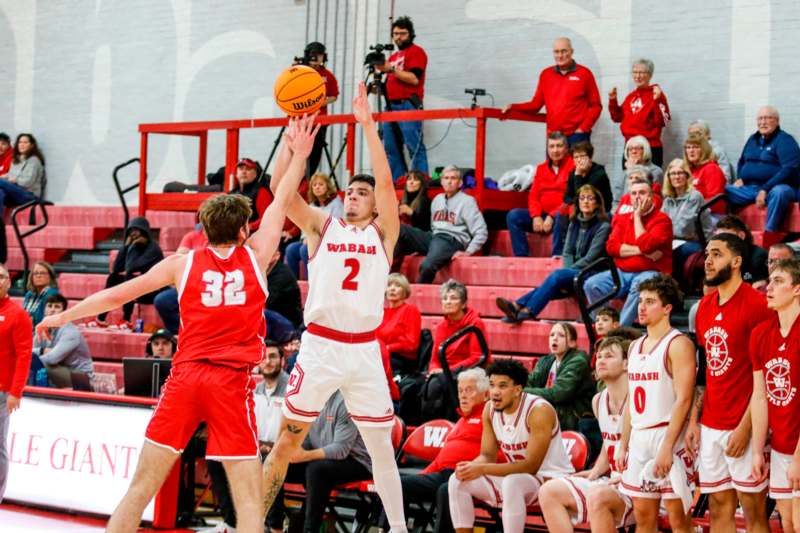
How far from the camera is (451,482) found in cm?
820

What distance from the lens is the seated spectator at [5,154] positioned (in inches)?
721

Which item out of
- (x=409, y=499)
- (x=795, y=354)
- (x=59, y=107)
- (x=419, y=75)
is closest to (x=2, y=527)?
(x=409, y=499)

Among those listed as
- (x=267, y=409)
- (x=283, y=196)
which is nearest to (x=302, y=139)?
(x=283, y=196)

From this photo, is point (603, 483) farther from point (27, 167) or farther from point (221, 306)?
point (27, 167)

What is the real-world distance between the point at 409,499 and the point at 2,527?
120 inches

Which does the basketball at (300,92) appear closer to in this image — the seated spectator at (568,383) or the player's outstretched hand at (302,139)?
the player's outstretched hand at (302,139)

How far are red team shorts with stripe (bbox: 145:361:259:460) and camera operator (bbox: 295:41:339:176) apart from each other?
27.1ft

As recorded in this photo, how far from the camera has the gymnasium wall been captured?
1325 cm

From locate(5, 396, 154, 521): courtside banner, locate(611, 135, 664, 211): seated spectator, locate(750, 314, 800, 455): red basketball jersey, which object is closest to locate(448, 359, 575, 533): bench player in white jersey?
locate(750, 314, 800, 455): red basketball jersey

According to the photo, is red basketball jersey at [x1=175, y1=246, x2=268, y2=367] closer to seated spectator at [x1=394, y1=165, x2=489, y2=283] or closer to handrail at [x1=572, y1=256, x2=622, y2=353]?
handrail at [x1=572, y1=256, x2=622, y2=353]

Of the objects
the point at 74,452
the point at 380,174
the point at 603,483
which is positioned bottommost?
the point at 74,452

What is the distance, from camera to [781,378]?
6.97 m

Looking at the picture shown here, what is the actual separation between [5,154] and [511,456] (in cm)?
1227

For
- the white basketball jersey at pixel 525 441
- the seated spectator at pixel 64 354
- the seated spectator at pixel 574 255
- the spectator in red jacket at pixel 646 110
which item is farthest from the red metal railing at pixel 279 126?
the white basketball jersey at pixel 525 441
